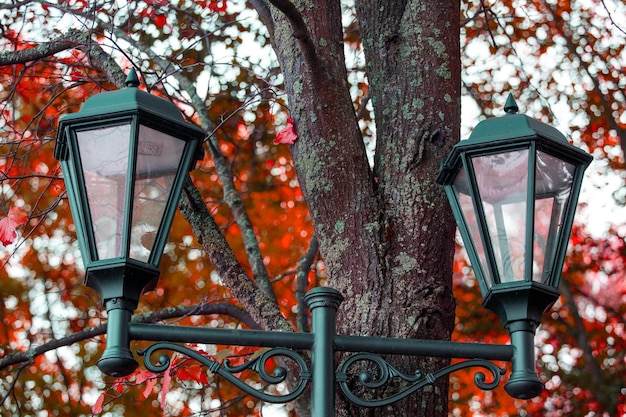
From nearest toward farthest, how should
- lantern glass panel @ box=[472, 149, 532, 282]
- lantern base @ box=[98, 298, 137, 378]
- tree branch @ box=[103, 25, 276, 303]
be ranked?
lantern base @ box=[98, 298, 137, 378], lantern glass panel @ box=[472, 149, 532, 282], tree branch @ box=[103, 25, 276, 303]

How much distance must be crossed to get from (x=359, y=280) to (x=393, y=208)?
32cm

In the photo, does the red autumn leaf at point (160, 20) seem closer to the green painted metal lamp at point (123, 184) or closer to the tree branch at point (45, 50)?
the tree branch at point (45, 50)

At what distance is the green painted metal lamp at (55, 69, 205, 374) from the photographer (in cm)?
256

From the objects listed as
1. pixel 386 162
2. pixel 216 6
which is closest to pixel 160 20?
pixel 216 6

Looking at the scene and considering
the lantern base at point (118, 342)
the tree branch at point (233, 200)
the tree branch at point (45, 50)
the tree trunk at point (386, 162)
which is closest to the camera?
the lantern base at point (118, 342)

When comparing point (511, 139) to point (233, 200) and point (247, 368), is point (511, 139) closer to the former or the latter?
point (247, 368)

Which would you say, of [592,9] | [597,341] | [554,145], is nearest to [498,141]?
[554,145]

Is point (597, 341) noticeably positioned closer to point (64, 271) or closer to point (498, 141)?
point (64, 271)

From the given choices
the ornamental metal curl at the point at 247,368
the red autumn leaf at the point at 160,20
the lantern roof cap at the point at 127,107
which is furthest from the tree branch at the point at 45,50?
the ornamental metal curl at the point at 247,368

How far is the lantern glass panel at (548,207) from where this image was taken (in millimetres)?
2727

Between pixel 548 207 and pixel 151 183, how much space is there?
1.26 meters

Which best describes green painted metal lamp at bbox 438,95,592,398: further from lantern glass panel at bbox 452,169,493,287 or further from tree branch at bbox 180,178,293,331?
tree branch at bbox 180,178,293,331

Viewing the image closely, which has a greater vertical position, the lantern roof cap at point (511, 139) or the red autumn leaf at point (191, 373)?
the lantern roof cap at point (511, 139)

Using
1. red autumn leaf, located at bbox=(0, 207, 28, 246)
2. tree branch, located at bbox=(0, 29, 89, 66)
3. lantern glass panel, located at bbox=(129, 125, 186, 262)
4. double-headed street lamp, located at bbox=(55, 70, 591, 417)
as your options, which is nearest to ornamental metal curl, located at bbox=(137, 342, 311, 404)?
double-headed street lamp, located at bbox=(55, 70, 591, 417)
